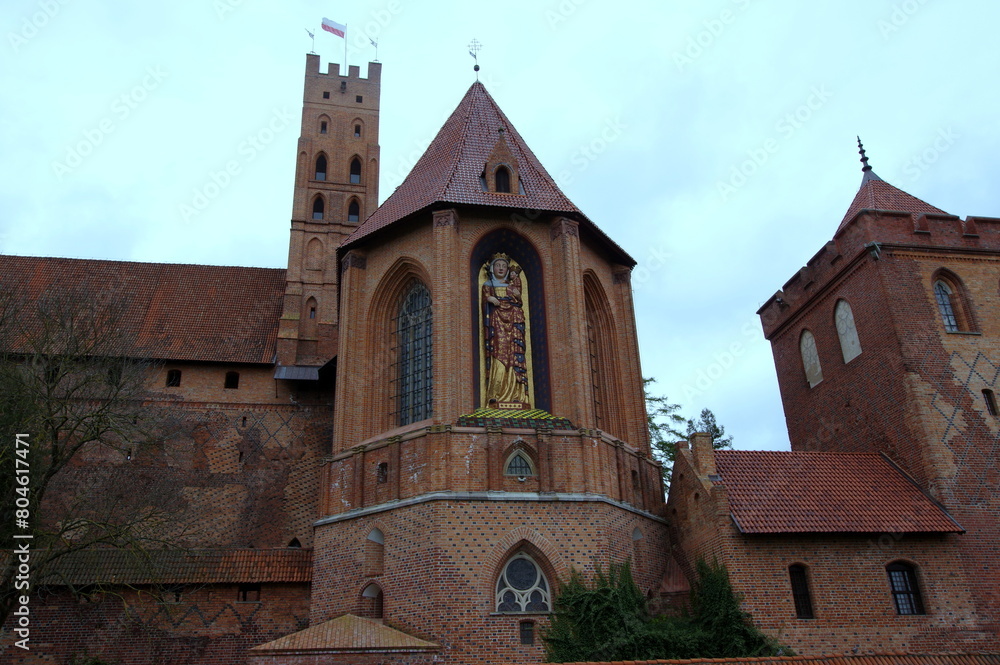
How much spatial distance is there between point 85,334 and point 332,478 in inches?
233

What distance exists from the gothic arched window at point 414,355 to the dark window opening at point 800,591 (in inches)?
317

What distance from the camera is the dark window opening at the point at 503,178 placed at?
2005 centimetres

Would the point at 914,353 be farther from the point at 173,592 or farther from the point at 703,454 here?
the point at 173,592

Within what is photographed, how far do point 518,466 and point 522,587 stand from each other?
239cm

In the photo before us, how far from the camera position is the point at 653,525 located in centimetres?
1833

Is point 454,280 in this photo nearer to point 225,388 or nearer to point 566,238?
point 566,238

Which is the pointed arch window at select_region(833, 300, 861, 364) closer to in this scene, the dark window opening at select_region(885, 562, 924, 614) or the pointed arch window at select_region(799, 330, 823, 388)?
the pointed arch window at select_region(799, 330, 823, 388)

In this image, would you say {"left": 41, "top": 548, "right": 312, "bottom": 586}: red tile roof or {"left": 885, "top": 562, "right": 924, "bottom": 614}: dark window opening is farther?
{"left": 41, "top": 548, "right": 312, "bottom": 586}: red tile roof

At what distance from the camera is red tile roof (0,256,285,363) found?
24797 mm

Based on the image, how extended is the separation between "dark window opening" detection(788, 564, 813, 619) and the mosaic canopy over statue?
629 centimetres

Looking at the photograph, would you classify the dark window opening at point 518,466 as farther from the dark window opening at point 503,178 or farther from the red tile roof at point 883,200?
the red tile roof at point 883,200

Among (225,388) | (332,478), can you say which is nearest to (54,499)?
(225,388)

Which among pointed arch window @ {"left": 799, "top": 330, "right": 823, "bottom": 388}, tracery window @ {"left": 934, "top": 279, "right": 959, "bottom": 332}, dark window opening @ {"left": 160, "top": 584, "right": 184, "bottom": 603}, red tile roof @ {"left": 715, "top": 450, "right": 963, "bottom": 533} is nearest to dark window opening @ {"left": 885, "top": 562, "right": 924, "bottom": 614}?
red tile roof @ {"left": 715, "top": 450, "right": 963, "bottom": 533}

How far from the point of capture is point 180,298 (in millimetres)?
27391
